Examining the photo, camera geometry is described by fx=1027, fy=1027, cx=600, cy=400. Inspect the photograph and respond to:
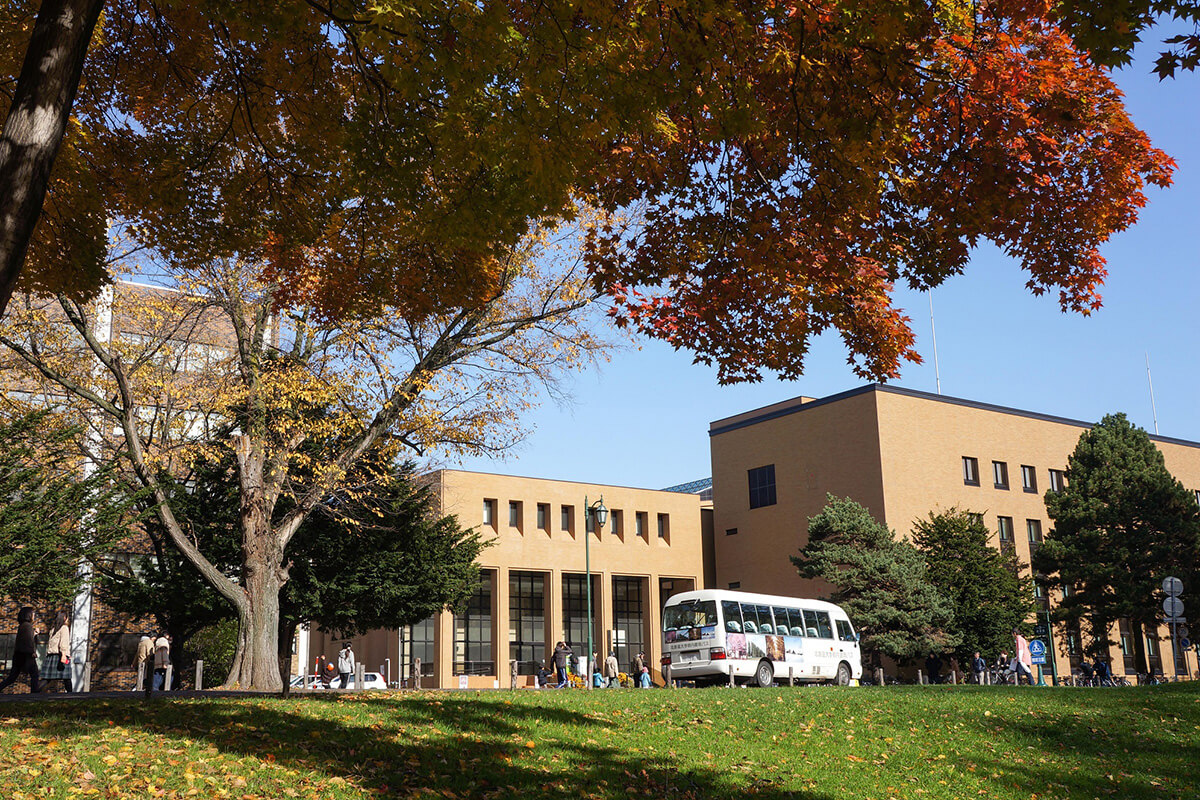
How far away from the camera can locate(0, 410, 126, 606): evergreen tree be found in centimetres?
1370

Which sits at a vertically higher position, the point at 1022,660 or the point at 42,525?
the point at 42,525

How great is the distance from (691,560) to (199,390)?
38.4 meters

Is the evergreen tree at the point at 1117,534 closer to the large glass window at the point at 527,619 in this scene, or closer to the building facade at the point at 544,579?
the building facade at the point at 544,579

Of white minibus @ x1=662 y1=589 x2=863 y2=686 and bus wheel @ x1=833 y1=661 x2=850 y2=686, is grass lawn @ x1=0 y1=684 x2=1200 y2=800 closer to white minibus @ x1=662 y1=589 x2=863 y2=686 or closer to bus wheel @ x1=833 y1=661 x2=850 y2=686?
white minibus @ x1=662 y1=589 x2=863 y2=686

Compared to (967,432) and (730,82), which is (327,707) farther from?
(967,432)

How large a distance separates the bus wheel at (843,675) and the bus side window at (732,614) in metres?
5.42

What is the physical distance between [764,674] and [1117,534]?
2481 cm

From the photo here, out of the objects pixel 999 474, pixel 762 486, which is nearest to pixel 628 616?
pixel 762 486

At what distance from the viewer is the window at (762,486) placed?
54.2 metres

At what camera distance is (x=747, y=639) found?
2911 cm

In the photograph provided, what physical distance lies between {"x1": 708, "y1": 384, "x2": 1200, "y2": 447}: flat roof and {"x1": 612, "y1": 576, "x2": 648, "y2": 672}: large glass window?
967cm

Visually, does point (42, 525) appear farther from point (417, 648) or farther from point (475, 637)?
point (417, 648)

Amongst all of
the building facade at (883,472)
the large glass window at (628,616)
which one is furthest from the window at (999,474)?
the large glass window at (628,616)

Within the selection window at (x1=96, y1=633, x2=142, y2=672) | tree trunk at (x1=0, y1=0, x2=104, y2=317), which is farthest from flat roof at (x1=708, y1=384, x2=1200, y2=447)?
tree trunk at (x1=0, y1=0, x2=104, y2=317)
